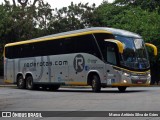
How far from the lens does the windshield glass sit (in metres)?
22.7

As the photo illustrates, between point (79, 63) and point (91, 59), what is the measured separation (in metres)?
1.26

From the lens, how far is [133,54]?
75.4 feet

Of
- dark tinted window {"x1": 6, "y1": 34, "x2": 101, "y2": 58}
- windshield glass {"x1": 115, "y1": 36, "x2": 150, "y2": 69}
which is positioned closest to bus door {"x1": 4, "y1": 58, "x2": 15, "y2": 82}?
dark tinted window {"x1": 6, "y1": 34, "x2": 101, "y2": 58}

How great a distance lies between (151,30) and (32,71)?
54.5ft

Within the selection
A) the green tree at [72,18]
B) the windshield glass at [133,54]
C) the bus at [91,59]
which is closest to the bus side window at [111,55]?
the bus at [91,59]

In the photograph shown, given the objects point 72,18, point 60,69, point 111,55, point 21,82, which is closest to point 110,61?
point 111,55

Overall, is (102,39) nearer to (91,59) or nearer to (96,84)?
(91,59)

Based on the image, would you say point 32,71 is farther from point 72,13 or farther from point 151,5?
point 151,5

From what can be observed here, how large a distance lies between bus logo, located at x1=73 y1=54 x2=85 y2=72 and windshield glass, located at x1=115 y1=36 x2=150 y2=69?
2852 millimetres

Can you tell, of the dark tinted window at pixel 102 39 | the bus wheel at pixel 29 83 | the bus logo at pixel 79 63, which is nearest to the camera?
the dark tinted window at pixel 102 39

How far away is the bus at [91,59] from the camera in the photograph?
22.8m

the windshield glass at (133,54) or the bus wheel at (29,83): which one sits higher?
the windshield glass at (133,54)

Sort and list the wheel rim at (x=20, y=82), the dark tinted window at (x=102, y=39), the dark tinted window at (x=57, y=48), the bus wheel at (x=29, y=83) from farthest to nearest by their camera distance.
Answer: the wheel rim at (x=20, y=82), the bus wheel at (x=29, y=83), the dark tinted window at (x=57, y=48), the dark tinted window at (x=102, y=39)

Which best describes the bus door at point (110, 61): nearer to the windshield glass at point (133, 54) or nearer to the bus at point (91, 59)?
the bus at point (91, 59)
